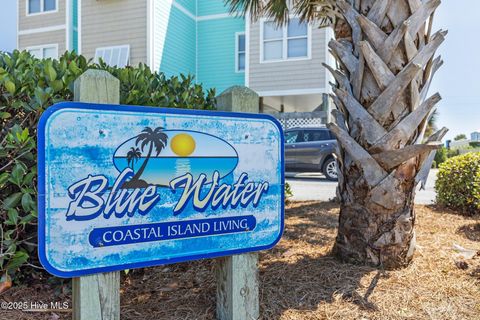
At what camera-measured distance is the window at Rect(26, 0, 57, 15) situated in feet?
53.4

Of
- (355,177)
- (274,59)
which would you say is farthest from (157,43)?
(355,177)

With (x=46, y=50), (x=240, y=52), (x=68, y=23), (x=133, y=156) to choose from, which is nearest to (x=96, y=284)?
(x=133, y=156)

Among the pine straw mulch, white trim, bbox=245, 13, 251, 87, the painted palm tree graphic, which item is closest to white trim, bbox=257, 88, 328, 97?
white trim, bbox=245, 13, 251, 87

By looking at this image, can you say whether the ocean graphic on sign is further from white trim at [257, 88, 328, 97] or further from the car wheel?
white trim at [257, 88, 328, 97]

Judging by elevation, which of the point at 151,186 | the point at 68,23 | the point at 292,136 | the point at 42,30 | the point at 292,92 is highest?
the point at 68,23

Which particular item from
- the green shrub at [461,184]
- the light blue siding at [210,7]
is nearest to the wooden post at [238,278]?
the green shrub at [461,184]

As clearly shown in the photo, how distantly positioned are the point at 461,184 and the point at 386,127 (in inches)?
154

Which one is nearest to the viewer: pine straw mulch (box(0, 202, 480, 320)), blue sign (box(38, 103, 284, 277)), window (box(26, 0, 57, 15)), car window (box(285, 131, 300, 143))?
blue sign (box(38, 103, 284, 277))

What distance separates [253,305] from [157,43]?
44.4 feet

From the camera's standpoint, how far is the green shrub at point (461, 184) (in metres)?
5.96

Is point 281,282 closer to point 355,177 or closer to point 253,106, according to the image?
point 355,177

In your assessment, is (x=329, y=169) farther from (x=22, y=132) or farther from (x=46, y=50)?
(x=46, y=50)

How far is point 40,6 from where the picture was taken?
54.1ft

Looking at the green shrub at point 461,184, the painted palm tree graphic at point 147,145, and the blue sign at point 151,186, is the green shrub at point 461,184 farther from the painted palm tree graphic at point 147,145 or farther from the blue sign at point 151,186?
the painted palm tree graphic at point 147,145
